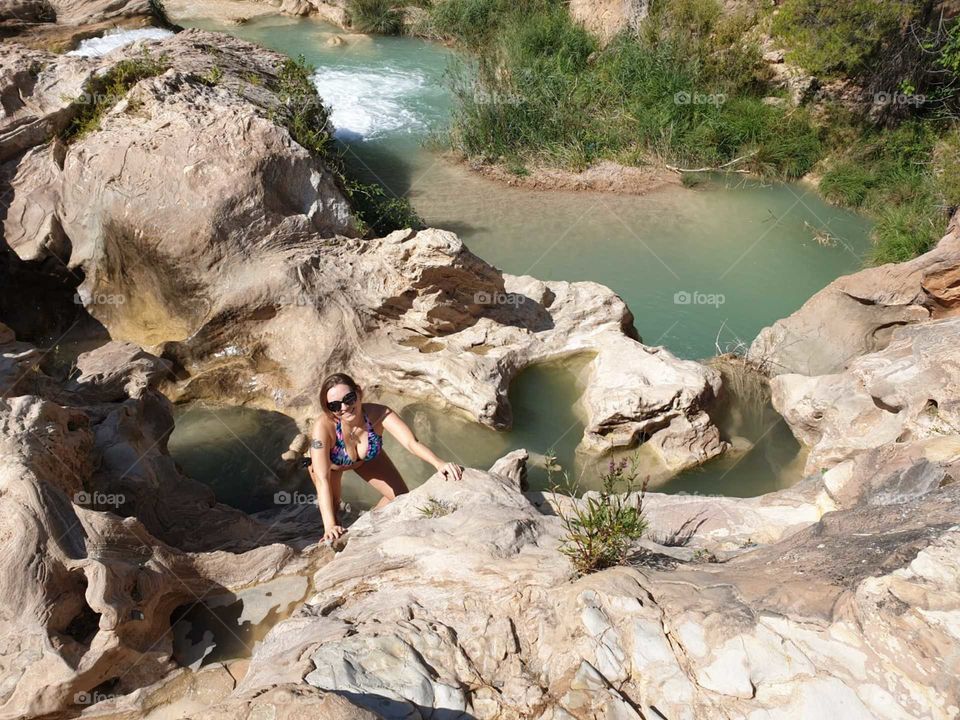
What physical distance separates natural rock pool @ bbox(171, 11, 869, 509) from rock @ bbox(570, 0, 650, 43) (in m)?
2.65

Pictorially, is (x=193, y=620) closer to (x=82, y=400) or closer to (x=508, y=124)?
(x=82, y=400)

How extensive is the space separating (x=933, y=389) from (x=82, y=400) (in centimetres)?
498

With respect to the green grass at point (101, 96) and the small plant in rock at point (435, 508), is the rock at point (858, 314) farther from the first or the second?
the green grass at point (101, 96)

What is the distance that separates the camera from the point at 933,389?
4.66 meters

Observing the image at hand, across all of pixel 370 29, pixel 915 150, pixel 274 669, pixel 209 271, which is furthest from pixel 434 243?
pixel 370 29

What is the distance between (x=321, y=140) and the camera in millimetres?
7336

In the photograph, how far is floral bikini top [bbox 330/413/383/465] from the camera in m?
4.06
